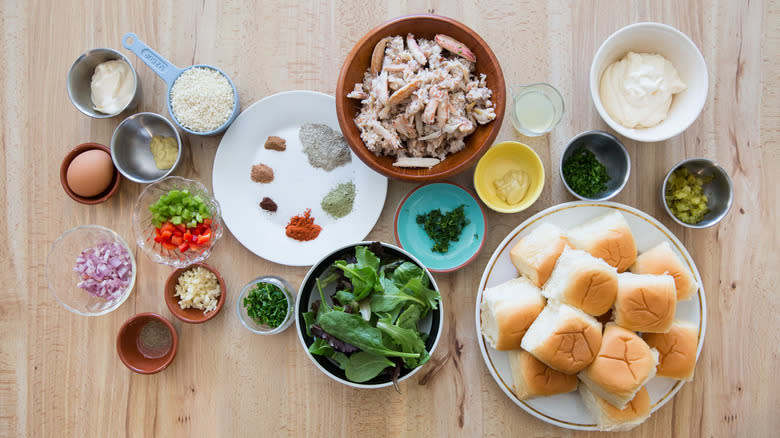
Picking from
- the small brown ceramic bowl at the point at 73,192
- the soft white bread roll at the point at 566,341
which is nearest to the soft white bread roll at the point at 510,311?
the soft white bread roll at the point at 566,341

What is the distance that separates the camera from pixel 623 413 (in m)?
1.64

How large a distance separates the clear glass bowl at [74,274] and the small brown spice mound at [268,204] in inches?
23.5

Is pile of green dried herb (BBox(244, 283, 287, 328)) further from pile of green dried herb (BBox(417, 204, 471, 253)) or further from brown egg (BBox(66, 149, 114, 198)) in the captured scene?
brown egg (BBox(66, 149, 114, 198))

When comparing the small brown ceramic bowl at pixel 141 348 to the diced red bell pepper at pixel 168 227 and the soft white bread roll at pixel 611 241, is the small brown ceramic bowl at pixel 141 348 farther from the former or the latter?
the soft white bread roll at pixel 611 241

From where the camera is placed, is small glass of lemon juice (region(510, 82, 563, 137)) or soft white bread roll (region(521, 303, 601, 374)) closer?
soft white bread roll (region(521, 303, 601, 374))

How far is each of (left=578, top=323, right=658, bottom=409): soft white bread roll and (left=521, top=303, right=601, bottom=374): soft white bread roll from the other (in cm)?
4

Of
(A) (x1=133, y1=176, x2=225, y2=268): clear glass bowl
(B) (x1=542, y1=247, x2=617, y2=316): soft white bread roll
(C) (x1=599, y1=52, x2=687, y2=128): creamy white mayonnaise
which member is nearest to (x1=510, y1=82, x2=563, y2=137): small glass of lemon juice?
(C) (x1=599, y1=52, x2=687, y2=128): creamy white mayonnaise

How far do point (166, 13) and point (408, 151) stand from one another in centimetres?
122

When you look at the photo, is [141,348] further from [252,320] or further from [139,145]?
[139,145]

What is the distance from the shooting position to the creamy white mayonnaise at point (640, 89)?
1.77m

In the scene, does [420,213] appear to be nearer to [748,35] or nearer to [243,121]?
[243,121]

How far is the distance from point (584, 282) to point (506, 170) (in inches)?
21.5

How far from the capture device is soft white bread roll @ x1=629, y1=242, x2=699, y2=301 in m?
1.69

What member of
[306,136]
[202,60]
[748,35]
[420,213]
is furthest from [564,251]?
[202,60]
